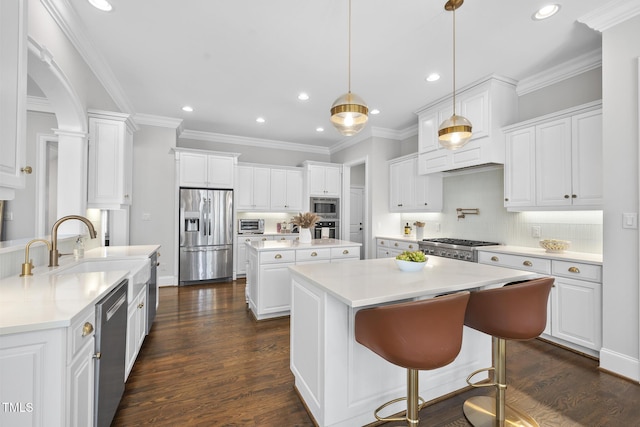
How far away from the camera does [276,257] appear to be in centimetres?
333

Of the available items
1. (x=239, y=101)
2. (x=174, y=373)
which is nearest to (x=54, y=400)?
(x=174, y=373)

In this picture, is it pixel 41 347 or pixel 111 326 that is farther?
pixel 111 326

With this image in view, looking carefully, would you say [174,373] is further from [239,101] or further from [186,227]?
[239,101]

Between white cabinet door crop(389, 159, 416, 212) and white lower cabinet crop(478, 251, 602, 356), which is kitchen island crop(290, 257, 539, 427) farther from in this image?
white cabinet door crop(389, 159, 416, 212)

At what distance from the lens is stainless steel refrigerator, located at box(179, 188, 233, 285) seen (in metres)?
5.02

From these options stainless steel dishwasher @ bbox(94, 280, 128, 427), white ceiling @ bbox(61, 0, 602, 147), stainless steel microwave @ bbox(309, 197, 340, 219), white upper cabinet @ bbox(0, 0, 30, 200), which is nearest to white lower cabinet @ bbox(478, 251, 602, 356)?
white ceiling @ bbox(61, 0, 602, 147)

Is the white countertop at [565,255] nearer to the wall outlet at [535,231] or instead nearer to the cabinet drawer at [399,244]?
the wall outlet at [535,231]

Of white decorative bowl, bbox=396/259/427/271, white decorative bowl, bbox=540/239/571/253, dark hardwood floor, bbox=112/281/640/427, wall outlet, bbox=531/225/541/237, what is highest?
wall outlet, bbox=531/225/541/237

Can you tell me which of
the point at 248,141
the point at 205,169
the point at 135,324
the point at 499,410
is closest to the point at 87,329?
the point at 135,324

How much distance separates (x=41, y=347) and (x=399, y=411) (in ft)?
6.15

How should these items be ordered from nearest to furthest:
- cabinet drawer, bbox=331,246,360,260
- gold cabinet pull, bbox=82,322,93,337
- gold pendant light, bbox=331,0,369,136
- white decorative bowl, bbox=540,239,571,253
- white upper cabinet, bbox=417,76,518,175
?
1. gold cabinet pull, bbox=82,322,93,337
2. gold pendant light, bbox=331,0,369,136
3. white decorative bowl, bbox=540,239,571,253
4. white upper cabinet, bbox=417,76,518,175
5. cabinet drawer, bbox=331,246,360,260

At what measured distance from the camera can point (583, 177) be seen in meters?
2.74

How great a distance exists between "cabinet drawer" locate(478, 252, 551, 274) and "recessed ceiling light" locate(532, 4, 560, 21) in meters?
2.18

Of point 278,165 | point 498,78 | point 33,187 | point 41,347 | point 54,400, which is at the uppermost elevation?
point 498,78
